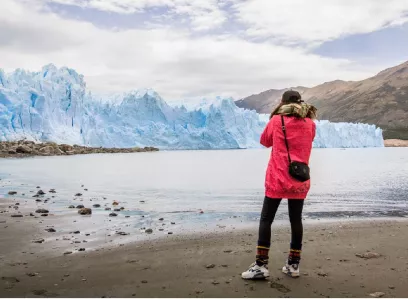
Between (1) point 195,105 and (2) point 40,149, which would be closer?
(2) point 40,149

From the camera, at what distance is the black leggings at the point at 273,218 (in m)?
3.81

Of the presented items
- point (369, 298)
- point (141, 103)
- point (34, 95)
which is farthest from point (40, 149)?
point (369, 298)

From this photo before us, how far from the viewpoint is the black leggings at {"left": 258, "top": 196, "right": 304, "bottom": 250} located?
381cm

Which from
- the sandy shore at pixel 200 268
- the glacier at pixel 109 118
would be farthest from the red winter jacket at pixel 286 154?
the glacier at pixel 109 118

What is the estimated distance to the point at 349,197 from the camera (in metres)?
11.8

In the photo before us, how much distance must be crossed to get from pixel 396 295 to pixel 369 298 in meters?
0.24

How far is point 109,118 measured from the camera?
55.7 meters

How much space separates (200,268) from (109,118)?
5341 centimetres

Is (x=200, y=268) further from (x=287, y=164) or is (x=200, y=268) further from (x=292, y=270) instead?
(x=287, y=164)

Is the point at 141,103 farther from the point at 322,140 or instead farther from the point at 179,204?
the point at 179,204

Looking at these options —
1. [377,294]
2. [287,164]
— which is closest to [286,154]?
[287,164]

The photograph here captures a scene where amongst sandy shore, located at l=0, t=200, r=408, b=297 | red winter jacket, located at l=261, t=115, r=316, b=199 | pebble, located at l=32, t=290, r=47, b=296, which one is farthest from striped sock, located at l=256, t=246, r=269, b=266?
pebble, located at l=32, t=290, r=47, b=296

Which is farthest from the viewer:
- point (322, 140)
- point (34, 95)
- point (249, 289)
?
point (322, 140)

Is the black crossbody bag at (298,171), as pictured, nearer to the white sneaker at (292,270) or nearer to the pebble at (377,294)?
the white sneaker at (292,270)
